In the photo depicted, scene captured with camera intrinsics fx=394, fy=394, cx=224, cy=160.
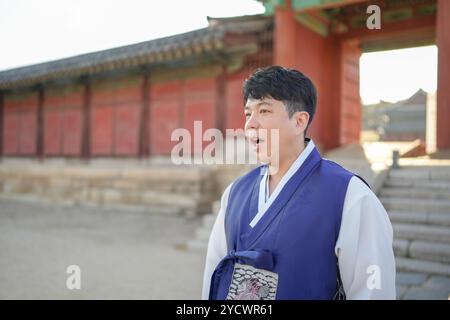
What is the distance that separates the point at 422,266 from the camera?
428cm

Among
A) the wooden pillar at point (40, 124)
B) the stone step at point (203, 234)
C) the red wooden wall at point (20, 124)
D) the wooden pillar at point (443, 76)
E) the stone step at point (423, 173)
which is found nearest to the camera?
the stone step at point (423, 173)

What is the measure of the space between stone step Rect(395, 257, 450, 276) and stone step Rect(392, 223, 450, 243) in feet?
1.15

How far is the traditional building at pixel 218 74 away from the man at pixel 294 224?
20.0 feet

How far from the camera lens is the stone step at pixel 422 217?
4758 millimetres

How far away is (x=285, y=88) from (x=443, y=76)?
6.25 metres

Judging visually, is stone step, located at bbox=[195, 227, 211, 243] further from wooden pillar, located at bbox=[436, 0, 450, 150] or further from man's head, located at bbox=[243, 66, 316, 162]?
man's head, located at bbox=[243, 66, 316, 162]

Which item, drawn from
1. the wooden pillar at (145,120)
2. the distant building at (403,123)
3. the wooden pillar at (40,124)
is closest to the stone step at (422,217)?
the wooden pillar at (145,120)

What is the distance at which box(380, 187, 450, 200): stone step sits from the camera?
5.16m

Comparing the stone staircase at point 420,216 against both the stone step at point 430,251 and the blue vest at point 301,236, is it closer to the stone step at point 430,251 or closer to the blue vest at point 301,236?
the stone step at point 430,251

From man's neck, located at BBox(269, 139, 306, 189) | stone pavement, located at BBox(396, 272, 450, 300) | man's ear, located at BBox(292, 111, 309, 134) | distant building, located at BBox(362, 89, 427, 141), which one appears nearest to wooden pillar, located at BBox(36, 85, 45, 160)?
Answer: stone pavement, located at BBox(396, 272, 450, 300)

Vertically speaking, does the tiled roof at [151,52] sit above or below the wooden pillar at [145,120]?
above

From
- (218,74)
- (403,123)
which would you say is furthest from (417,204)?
(403,123)

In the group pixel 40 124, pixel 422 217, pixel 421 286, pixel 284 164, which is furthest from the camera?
pixel 40 124

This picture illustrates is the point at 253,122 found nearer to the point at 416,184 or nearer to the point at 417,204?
the point at 417,204
